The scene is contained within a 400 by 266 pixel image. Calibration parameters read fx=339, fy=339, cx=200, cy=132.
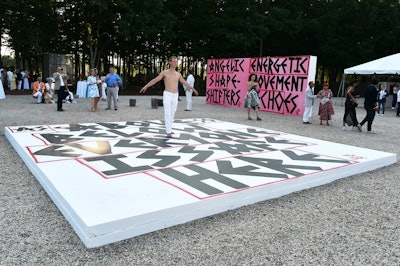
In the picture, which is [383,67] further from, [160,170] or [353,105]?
[160,170]

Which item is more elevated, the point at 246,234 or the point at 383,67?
the point at 383,67

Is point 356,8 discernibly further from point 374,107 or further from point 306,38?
point 374,107

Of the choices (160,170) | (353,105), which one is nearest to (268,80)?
(353,105)

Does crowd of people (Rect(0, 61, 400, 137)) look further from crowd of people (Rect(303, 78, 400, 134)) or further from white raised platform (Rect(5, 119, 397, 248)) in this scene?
white raised platform (Rect(5, 119, 397, 248))

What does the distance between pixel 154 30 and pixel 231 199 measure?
2524 cm

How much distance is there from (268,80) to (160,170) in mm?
11638

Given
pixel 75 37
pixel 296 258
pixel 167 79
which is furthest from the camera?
pixel 75 37

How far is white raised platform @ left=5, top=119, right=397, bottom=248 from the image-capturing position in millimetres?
3564

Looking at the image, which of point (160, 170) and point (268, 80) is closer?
point (160, 170)

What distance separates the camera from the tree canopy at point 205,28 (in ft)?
86.8

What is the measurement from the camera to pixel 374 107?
1049 cm

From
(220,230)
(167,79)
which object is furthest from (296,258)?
(167,79)

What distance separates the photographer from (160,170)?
5145 millimetres

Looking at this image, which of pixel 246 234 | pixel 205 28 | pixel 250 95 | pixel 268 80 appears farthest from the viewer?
pixel 205 28
